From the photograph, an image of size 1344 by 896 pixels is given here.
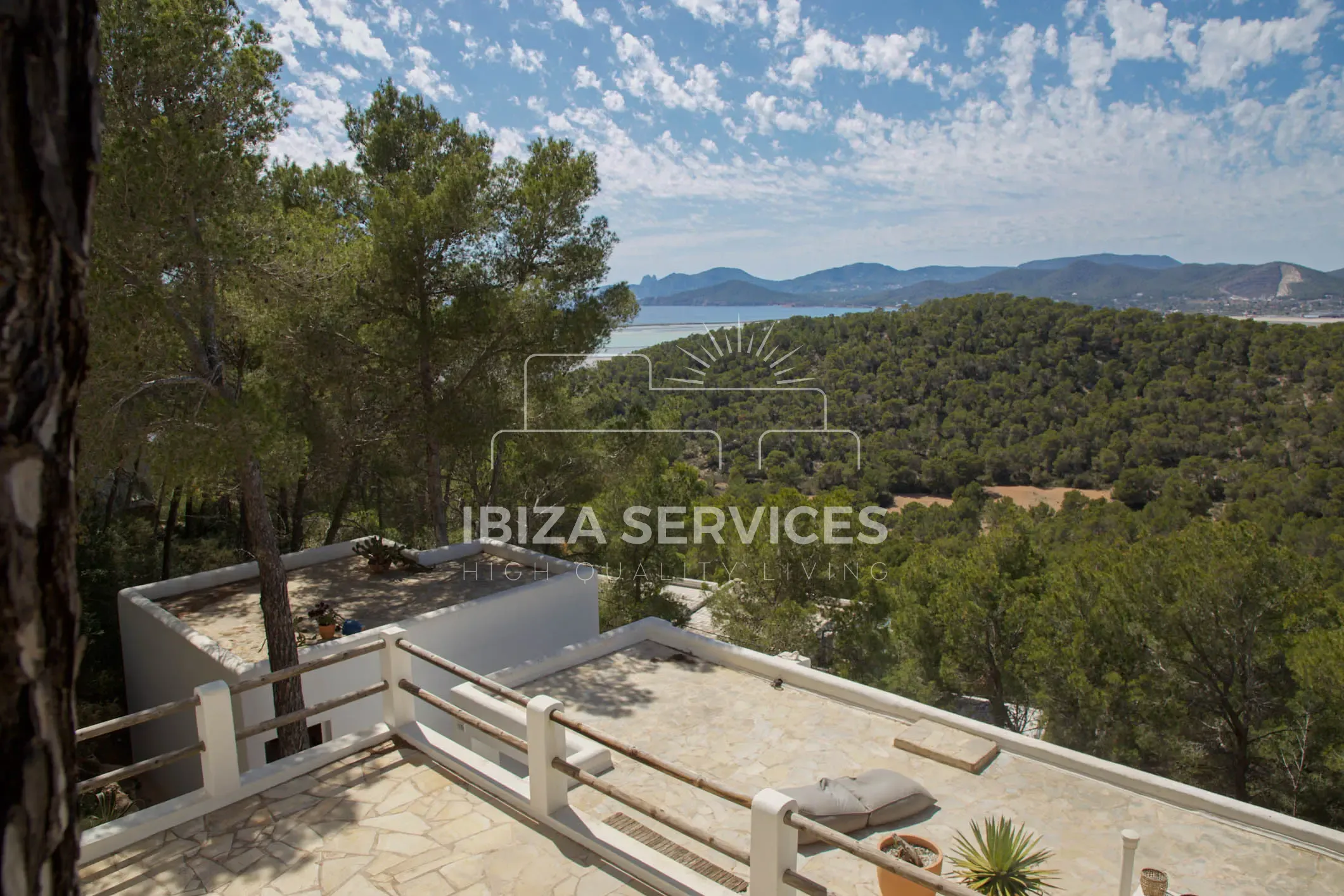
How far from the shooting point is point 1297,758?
8594mm

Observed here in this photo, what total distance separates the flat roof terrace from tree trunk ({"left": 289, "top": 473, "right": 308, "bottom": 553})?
2.50m

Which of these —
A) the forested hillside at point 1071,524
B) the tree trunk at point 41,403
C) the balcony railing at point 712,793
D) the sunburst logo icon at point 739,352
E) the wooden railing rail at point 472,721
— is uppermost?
the tree trunk at point 41,403

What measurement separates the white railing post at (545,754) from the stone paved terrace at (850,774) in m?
1.14

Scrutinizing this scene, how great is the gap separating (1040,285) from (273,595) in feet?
180

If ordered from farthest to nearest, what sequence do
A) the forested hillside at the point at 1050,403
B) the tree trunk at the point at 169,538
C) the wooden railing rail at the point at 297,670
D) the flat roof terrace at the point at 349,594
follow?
the forested hillside at the point at 1050,403 < the tree trunk at the point at 169,538 < the flat roof terrace at the point at 349,594 < the wooden railing rail at the point at 297,670

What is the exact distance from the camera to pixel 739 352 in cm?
2205

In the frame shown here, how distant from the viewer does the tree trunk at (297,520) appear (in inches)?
481

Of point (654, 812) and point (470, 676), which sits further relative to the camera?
point (470, 676)

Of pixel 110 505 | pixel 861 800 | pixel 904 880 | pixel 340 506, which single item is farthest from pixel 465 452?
pixel 904 880

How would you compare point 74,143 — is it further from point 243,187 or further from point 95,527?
point 95,527

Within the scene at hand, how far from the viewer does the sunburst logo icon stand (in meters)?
19.0

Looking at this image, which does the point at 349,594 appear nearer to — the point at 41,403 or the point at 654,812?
the point at 654,812

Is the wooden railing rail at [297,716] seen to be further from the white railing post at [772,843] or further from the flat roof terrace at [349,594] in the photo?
the flat roof terrace at [349,594]

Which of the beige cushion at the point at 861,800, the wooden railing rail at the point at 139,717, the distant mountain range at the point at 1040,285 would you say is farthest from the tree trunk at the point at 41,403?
the distant mountain range at the point at 1040,285
